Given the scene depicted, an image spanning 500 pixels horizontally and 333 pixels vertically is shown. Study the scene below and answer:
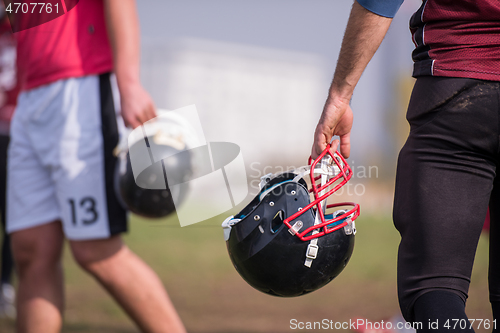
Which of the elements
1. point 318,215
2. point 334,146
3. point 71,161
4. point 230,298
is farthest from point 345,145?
point 230,298

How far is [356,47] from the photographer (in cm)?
131

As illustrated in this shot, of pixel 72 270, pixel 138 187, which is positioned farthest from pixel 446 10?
pixel 72 270

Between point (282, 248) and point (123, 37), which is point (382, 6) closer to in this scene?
point (282, 248)

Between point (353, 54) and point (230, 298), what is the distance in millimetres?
2721

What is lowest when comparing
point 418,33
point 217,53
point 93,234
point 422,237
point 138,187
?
point 217,53

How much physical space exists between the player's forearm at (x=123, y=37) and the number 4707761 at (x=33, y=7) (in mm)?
311

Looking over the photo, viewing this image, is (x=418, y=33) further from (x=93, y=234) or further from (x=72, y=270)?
(x=72, y=270)

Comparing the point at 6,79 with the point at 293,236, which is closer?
the point at 293,236

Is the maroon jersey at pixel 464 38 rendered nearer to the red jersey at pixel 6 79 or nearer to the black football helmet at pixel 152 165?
the black football helmet at pixel 152 165

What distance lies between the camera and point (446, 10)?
121 cm

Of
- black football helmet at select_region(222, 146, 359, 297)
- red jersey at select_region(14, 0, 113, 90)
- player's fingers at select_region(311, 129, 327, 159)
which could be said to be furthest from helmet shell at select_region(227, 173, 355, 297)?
red jersey at select_region(14, 0, 113, 90)

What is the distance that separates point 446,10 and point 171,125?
116cm

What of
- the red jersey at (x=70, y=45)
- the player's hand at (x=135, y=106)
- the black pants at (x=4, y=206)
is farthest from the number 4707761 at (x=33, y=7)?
the black pants at (x=4, y=206)

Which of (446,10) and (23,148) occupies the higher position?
(446,10)
